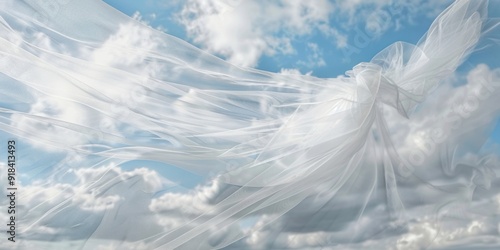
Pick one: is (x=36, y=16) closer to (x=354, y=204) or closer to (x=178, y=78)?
(x=178, y=78)

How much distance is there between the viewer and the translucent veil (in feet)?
8.29

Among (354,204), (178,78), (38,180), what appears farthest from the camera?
(354,204)

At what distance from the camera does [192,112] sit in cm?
264

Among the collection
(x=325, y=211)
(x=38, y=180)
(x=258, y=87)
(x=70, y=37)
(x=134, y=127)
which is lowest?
(x=325, y=211)

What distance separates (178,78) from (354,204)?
1179mm

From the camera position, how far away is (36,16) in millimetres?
2607

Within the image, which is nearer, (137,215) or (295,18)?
(137,215)

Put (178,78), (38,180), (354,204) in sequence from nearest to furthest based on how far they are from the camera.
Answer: (38,180), (178,78), (354,204)

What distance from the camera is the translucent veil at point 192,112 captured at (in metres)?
2.53

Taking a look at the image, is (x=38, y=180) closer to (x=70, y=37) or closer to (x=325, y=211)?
(x=70, y=37)

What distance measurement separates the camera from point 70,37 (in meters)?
2.61

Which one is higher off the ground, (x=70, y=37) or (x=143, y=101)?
(x=70, y=37)

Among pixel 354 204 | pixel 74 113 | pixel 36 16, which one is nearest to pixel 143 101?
pixel 74 113

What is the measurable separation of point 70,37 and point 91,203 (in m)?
0.84
